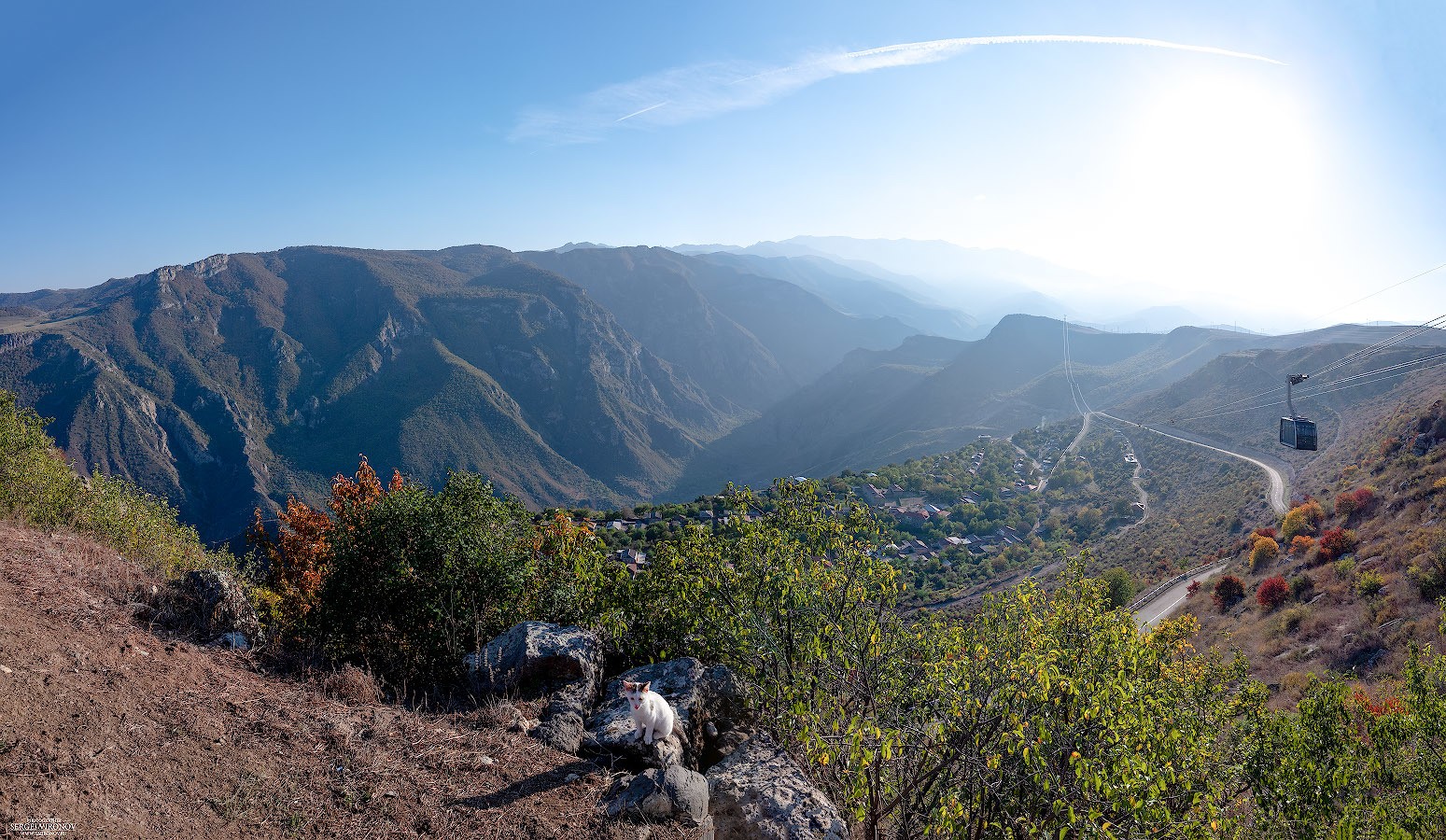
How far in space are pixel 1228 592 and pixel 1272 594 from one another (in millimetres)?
4832

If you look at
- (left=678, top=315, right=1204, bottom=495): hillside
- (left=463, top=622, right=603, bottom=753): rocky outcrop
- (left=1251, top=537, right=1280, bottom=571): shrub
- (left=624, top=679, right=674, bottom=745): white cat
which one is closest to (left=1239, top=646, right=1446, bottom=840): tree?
(left=624, top=679, right=674, bottom=745): white cat

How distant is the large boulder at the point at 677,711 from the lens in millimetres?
7977

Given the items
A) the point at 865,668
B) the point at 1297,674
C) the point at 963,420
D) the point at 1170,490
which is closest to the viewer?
the point at 865,668

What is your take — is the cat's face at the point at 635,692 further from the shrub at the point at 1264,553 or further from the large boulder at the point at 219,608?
the shrub at the point at 1264,553

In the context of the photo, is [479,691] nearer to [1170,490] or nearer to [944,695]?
[944,695]

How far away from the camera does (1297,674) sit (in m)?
25.2

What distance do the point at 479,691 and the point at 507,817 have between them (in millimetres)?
3096

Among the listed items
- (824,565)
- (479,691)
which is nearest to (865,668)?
(824,565)

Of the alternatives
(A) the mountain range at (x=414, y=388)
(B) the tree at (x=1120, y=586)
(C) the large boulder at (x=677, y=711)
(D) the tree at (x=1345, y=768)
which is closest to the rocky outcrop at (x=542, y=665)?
(C) the large boulder at (x=677, y=711)

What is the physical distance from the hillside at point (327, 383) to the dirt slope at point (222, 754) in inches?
4623

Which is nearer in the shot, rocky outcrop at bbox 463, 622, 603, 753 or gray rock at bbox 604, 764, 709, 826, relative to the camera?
gray rock at bbox 604, 764, 709, 826

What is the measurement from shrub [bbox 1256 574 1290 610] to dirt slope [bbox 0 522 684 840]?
42232 mm

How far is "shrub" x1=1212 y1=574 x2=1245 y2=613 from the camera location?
38562 millimetres

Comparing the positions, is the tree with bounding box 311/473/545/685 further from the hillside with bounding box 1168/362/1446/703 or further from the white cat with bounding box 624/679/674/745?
the hillside with bounding box 1168/362/1446/703
